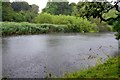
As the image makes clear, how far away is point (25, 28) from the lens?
2477 cm

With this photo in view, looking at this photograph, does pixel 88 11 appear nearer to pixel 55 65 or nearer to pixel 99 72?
pixel 99 72

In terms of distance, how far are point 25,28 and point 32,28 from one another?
1302mm

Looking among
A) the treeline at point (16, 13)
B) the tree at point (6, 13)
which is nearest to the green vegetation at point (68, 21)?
the treeline at point (16, 13)

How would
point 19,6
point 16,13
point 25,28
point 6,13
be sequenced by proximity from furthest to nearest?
point 19,6 < point 16,13 < point 6,13 < point 25,28

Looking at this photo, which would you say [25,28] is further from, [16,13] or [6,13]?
[16,13]

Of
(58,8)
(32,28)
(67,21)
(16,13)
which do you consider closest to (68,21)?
(67,21)

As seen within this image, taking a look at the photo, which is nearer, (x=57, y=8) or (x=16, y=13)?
(x=16, y=13)

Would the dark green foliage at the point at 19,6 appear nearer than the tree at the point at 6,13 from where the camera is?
No

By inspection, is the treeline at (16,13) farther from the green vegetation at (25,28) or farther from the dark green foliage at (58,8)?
the green vegetation at (25,28)

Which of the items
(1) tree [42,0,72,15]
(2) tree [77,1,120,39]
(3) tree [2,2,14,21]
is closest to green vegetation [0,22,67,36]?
(3) tree [2,2,14,21]

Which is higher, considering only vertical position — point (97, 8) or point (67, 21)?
point (97, 8)

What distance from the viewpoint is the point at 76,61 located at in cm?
941

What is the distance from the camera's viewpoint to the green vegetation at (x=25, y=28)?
22064mm

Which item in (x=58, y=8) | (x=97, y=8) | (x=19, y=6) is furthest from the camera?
(x=58, y=8)
